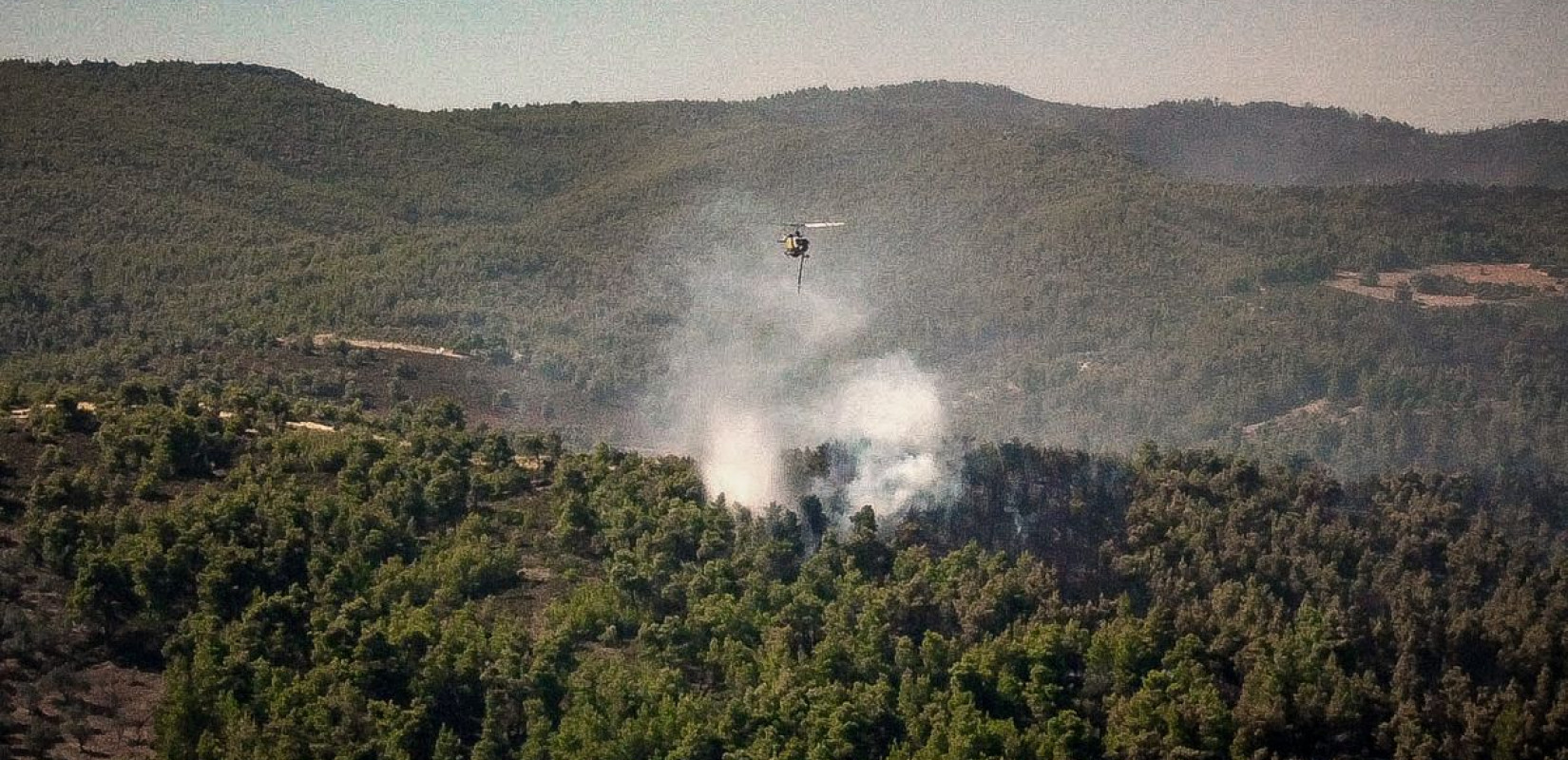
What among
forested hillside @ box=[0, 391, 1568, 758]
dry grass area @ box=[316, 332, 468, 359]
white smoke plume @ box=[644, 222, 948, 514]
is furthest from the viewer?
dry grass area @ box=[316, 332, 468, 359]

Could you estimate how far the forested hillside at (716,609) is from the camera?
91.8 m

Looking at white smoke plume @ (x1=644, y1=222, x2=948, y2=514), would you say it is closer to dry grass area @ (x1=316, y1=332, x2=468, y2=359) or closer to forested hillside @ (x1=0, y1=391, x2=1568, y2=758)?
forested hillside @ (x1=0, y1=391, x2=1568, y2=758)

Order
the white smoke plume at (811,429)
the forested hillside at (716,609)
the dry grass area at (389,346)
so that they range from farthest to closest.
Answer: the dry grass area at (389,346) < the white smoke plume at (811,429) < the forested hillside at (716,609)

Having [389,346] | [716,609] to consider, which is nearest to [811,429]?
[716,609]

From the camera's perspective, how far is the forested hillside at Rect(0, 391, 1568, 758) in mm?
91750

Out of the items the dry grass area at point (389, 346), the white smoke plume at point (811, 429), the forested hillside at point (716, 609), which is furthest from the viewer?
the dry grass area at point (389, 346)

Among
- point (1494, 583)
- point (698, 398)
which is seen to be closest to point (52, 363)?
point (698, 398)

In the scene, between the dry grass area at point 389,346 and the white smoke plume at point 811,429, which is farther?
the dry grass area at point 389,346

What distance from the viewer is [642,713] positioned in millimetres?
93125

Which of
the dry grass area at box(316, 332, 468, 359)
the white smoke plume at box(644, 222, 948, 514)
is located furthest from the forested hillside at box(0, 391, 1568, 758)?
the dry grass area at box(316, 332, 468, 359)

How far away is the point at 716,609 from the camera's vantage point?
10094 centimetres

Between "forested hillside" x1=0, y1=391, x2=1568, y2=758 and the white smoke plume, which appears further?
the white smoke plume

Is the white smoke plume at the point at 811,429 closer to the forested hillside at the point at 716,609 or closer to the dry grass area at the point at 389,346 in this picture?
the forested hillside at the point at 716,609

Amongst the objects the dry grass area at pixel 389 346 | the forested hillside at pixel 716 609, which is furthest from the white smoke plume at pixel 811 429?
the dry grass area at pixel 389 346
